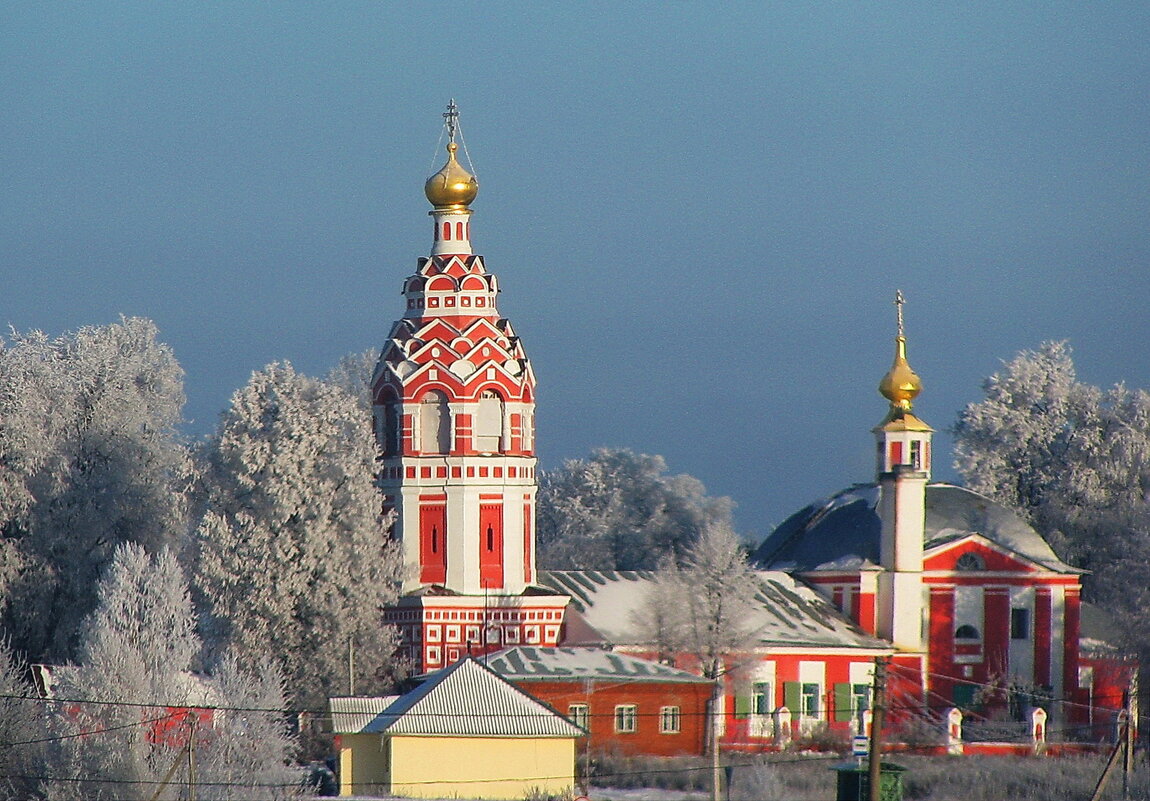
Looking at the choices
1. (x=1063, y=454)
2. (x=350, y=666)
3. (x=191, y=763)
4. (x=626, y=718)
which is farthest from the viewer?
(x=1063, y=454)

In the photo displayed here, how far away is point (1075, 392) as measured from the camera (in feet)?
250

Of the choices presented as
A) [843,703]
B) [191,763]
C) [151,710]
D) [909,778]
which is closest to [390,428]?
[843,703]

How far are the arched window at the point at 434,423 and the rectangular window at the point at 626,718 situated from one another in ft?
24.0

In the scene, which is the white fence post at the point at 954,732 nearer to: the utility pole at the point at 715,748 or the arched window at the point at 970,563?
the arched window at the point at 970,563

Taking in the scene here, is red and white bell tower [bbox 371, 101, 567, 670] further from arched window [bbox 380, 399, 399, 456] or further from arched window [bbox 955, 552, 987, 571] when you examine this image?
arched window [bbox 955, 552, 987, 571]

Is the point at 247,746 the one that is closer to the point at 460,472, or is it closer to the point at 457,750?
the point at 457,750

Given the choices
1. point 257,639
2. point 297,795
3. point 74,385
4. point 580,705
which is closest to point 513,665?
point 580,705

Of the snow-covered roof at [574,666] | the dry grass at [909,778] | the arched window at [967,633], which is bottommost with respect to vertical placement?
the dry grass at [909,778]

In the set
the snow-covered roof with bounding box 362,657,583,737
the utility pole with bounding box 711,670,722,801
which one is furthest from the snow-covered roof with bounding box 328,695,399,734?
the utility pole with bounding box 711,670,722,801

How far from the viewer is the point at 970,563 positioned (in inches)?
2453

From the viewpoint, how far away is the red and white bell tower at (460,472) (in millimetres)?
57875

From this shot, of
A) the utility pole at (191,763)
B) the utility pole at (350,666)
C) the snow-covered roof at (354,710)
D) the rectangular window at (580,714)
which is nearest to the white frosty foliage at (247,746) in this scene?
the utility pole at (191,763)

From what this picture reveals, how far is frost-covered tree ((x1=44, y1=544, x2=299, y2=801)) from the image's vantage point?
151 feet

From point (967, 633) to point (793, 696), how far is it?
5029mm
